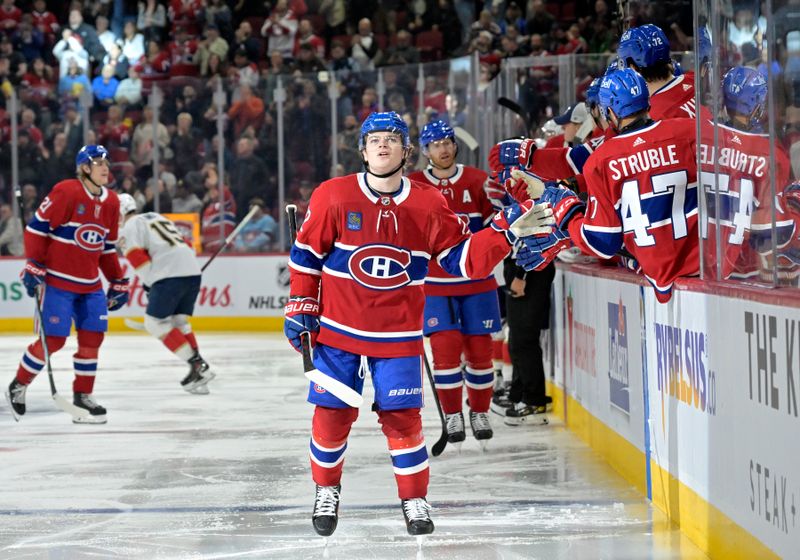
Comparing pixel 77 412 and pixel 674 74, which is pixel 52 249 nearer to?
pixel 77 412

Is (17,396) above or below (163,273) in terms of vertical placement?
below

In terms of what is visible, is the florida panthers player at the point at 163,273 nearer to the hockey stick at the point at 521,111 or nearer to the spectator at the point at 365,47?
the hockey stick at the point at 521,111

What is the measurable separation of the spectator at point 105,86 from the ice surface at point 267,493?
587 cm

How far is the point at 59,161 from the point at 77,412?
631 centimetres

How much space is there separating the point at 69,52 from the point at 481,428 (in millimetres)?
10431

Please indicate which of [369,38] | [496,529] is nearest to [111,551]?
[496,529]

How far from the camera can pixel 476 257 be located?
12.7 feet

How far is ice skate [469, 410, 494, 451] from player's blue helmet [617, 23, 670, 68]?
177cm

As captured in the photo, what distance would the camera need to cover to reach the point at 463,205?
5680mm

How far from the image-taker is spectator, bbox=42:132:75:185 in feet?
40.6

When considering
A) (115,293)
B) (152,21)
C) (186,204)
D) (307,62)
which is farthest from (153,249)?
(152,21)

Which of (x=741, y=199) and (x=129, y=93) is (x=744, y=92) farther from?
(x=129, y=93)

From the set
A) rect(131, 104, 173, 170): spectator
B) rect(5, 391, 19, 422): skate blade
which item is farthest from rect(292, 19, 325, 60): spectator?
rect(5, 391, 19, 422): skate blade

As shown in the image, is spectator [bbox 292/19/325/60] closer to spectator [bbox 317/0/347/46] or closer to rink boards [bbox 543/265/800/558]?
spectator [bbox 317/0/347/46]
